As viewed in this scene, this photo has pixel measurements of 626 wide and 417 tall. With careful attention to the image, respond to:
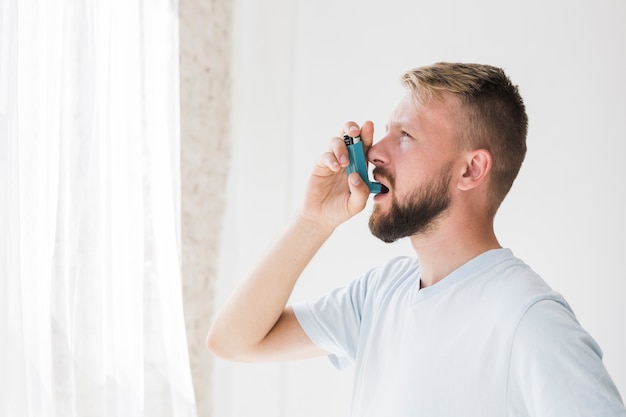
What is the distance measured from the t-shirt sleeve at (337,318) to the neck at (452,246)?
202mm

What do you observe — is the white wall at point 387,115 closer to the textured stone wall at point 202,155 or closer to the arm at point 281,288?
the textured stone wall at point 202,155

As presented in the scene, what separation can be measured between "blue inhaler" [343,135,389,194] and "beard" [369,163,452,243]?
0.06 metres

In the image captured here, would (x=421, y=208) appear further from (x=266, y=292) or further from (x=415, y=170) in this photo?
(x=266, y=292)

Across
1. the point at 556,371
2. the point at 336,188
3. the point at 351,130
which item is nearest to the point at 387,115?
the point at 336,188

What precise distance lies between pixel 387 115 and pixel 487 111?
107cm

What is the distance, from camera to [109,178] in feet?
5.73

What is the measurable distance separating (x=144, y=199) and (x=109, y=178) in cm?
17

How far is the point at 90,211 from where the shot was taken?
168cm

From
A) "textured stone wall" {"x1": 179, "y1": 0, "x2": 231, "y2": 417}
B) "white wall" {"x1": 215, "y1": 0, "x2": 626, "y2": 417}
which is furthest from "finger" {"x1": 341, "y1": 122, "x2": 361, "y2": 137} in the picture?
"textured stone wall" {"x1": 179, "y1": 0, "x2": 231, "y2": 417}

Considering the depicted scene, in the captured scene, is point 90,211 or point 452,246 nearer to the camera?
point 452,246

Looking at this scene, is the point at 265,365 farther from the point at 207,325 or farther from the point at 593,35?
the point at 593,35

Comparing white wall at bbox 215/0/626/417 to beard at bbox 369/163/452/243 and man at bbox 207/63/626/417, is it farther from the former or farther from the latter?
beard at bbox 369/163/452/243

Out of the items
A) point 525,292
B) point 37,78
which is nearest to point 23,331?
point 37,78

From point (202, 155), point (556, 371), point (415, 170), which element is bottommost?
point (556, 371)
